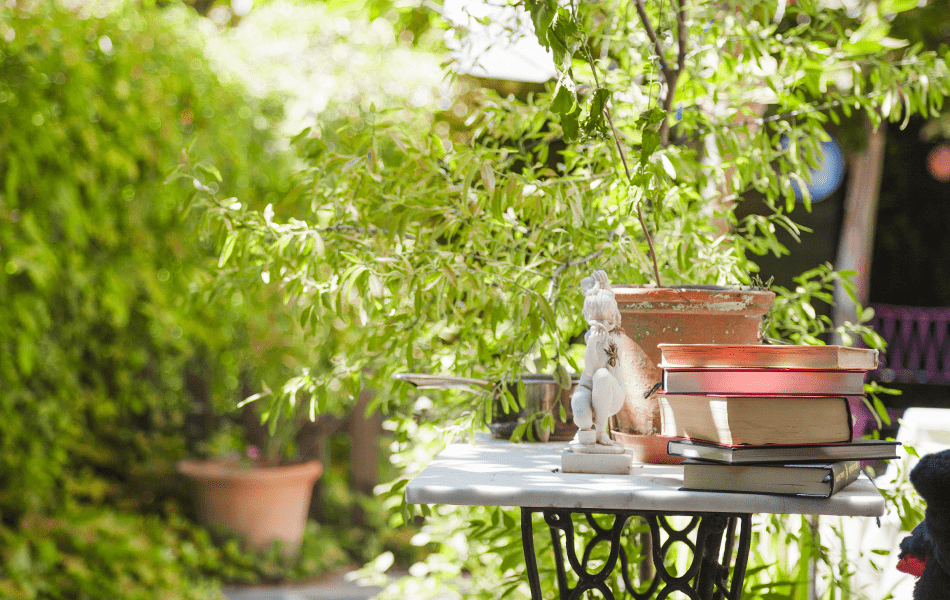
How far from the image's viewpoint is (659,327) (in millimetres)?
1057

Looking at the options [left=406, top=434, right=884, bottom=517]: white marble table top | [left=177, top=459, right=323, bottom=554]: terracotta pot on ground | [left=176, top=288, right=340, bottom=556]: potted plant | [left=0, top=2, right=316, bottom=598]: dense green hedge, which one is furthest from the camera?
[left=177, top=459, right=323, bottom=554]: terracotta pot on ground

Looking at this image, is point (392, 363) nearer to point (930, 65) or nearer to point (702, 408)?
point (702, 408)

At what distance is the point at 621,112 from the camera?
146cm

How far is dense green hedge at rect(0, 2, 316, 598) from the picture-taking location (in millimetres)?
2549

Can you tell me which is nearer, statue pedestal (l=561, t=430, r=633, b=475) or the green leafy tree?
statue pedestal (l=561, t=430, r=633, b=475)

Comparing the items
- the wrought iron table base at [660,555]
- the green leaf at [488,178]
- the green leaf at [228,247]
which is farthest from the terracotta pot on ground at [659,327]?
the green leaf at [228,247]

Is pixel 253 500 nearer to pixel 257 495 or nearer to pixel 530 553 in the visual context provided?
pixel 257 495

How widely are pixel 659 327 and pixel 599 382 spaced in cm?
13

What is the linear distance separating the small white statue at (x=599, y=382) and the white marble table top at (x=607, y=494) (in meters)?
0.05

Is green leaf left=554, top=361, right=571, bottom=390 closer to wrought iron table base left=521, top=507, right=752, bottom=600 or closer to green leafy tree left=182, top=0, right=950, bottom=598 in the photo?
green leafy tree left=182, top=0, right=950, bottom=598

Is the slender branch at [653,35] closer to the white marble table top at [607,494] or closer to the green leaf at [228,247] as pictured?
the white marble table top at [607,494]

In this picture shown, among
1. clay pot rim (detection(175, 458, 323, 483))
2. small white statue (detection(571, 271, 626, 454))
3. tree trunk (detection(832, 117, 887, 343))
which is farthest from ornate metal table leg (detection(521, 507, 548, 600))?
tree trunk (detection(832, 117, 887, 343))

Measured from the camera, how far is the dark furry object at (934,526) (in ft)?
2.79

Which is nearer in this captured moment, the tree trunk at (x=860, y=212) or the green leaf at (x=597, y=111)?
the green leaf at (x=597, y=111)
